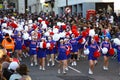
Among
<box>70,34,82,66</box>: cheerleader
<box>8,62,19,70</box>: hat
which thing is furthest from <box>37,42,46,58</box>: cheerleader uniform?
<box>8,62,19,70</box>: hat

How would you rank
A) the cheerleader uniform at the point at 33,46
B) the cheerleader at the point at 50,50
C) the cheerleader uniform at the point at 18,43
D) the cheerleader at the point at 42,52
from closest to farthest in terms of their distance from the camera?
the cheerleader at the point at 42,52, the cheerleader at the point at 50,50, the cheerleader uniform at the point at 33,46, the cheerleader uniform at the point at 18,43

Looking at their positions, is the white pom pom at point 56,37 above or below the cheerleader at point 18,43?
above

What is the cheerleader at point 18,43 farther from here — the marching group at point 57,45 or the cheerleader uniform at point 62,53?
the cheerleader uniform at point 62,53

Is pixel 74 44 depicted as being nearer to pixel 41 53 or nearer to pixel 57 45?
pixel 57 45

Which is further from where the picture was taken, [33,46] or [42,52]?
[33,46]

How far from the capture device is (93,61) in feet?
60.9

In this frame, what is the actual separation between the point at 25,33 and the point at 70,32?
7.94 ft

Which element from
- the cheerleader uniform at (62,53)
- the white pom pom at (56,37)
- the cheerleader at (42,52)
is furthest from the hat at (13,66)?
the white pom pom at (56,37)

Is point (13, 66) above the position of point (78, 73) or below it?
above

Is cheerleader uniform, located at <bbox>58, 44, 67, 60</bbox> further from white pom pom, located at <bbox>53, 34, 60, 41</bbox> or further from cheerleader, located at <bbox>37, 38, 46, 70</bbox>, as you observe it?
white pom pom, located at <bbox>53, 34, 60, 41</bbox>

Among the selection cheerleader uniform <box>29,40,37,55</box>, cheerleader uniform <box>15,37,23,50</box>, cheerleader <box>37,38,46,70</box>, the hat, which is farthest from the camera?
cheerleader uniform <box>15,37,23,50</box>

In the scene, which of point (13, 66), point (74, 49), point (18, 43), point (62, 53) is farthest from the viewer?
point (18, 43)

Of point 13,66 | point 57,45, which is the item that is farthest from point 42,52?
point 13,66

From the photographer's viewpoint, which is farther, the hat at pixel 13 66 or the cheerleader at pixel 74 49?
the cheerleader at pixel 74 49
